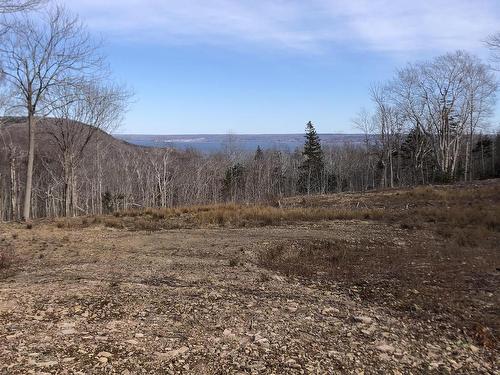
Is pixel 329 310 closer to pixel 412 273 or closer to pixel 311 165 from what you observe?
pixel 412 273

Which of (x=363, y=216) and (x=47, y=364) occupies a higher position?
(x=47, y=364)

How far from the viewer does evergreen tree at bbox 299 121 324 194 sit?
197ft

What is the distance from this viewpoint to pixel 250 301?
5.89 meters

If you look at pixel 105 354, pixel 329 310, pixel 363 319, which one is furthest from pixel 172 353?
pixel 363 319

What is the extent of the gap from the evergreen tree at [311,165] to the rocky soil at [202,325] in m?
52.3

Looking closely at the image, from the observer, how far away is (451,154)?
152 feet

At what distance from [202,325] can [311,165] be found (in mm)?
59110

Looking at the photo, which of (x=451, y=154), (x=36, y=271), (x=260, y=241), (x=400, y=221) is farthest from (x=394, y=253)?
(x=451, y=154)

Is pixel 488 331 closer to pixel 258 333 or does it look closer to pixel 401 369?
pixel 401 369

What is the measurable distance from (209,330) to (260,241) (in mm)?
5652

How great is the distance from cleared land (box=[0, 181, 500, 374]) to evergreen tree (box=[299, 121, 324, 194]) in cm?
4856

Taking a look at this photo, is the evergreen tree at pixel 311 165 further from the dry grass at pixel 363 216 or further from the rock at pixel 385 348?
the rock at pixel 385 348

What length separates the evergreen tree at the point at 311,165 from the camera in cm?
5994

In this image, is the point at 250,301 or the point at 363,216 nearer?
the point at 250,301
